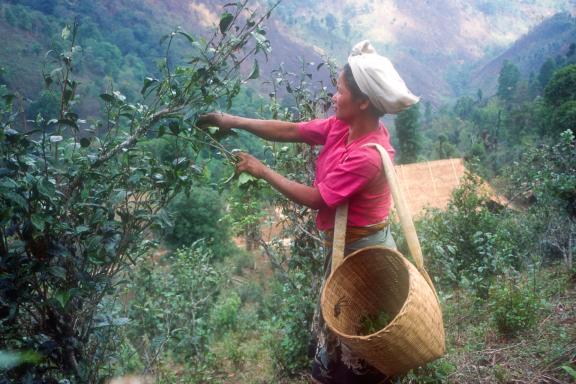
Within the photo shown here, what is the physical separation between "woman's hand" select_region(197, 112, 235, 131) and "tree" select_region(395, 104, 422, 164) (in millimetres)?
36749

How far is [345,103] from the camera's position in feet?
6.02

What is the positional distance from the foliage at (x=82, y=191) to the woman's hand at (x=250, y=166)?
6 centimetres

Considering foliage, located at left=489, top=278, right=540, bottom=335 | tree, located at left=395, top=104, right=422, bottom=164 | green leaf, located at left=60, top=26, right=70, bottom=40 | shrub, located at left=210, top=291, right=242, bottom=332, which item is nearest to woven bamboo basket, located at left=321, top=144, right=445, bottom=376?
green leaf, located at left=60, top=26, right=70, bottom=40

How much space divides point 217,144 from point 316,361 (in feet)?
3.16

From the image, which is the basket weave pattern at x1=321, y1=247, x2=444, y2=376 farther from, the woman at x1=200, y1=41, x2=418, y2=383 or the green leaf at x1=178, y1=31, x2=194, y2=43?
the green leaf at x1=178, y1=31, x2=194, y2=43

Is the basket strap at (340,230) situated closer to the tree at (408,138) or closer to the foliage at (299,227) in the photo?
the foliage at (299,227)

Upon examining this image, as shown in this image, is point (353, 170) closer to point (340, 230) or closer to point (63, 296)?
point (340, 230)

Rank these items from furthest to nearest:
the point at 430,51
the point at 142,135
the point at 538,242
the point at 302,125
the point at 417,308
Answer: the point at 430,51 → the point at 538,242 → the point at 302,125 → the point at 142,135 → the point at 417,308

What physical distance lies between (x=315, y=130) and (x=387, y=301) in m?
0.79

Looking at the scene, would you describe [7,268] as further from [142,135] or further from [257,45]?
[257,45]

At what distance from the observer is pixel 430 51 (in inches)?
5217

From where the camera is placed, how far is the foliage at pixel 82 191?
4.70 ft

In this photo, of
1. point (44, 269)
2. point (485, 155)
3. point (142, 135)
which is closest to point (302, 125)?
point (142, 135)

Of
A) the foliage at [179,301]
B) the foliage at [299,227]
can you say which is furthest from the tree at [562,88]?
the foliage at [299,227]
